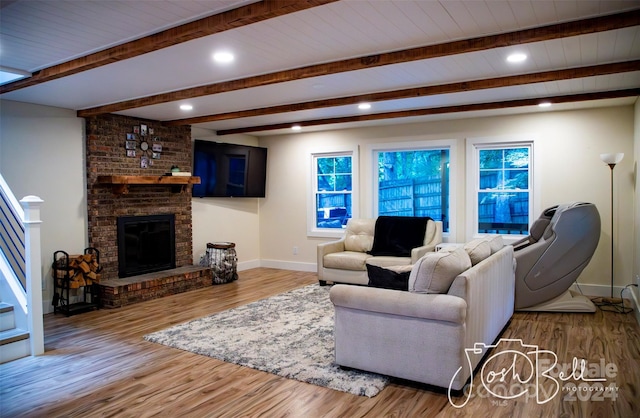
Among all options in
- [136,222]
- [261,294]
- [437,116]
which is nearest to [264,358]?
[261,294]

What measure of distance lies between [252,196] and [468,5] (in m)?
5.68

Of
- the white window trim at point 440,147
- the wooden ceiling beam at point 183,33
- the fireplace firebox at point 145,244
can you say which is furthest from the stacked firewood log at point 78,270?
the white window trim at point 440,147

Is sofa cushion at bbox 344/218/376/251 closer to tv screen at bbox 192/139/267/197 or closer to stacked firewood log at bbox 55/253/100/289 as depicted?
tv screen at bbox 192/139/267/197

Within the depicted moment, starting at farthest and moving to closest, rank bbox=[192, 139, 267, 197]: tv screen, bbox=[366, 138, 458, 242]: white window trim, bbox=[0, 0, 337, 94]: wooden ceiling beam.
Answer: bbox=[192, 139, 267, 197]: tv screen < bbox=[366, 138, 458, 242]: white window trim < bbox=[0, 0, 337, 94]: wooden ceiling beam

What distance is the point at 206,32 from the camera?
2.65 metres

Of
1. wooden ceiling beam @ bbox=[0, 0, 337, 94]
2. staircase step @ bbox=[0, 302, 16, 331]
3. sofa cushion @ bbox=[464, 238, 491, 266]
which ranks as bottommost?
staircase step @ bbox=[0, 302, 16, 331]

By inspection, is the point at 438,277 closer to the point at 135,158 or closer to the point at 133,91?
the point at 133,91

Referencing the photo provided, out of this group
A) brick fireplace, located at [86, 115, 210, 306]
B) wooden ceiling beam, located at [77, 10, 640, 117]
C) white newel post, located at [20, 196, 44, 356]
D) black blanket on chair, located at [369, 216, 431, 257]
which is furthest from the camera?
black blanket on chair, located at [369, 216, 431, 257]

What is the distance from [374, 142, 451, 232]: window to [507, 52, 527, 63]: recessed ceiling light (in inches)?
117

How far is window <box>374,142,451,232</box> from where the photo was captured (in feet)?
21.8

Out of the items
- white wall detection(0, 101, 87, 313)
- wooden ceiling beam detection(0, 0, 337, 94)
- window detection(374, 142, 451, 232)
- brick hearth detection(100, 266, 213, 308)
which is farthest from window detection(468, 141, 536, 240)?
white wall detection(0, 101, 87, 313)

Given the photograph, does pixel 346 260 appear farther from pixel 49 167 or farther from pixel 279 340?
pixel 49 167

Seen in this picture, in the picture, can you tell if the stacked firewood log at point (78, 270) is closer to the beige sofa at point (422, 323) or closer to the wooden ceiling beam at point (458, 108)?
the wooden ceiling beam at point (458, 108)

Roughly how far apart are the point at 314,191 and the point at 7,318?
4.77 metres
